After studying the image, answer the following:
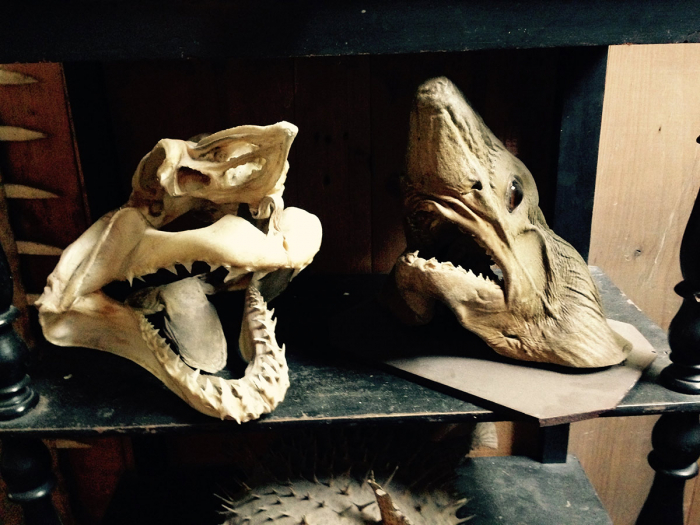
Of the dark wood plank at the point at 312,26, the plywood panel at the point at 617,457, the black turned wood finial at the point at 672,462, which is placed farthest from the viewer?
the plywood panel at the point at 617,457

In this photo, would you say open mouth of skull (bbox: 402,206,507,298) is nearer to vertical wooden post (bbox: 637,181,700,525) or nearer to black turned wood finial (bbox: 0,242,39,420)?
vertical wooden post (bbox: 637,181,700,525)

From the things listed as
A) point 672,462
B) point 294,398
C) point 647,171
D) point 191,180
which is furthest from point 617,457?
point 191,180

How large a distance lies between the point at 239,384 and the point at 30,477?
34cm

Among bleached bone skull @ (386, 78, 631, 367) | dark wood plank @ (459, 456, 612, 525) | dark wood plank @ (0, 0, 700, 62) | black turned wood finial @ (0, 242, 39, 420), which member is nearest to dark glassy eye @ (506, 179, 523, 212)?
bleached bone skull @ (386, 78, 631, 367)

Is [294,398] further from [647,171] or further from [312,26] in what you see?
[647,171]

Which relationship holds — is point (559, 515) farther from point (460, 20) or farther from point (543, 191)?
point (460, 20)

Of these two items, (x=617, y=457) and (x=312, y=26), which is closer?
(x=312, y=26)

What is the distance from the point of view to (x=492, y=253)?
2.41ft

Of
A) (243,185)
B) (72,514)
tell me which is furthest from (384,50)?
(72,514)

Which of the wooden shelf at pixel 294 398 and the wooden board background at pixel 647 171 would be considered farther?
the wooden board background at pixel 647 171

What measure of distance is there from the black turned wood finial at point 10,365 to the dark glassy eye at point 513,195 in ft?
2.02

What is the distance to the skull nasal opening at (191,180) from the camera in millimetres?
670

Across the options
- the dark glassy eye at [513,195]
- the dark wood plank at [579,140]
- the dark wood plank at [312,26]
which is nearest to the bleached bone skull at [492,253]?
the dark glassy eye at [513,195]

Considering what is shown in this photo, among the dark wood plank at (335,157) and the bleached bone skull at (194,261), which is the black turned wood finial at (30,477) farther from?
the dark wood plank at (335,157)
